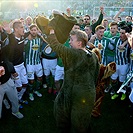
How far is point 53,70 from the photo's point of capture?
562 cm

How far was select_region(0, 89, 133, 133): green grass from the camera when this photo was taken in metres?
4.18

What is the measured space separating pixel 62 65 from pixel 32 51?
33.4 inches

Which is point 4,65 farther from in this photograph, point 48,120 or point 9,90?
point 48,120

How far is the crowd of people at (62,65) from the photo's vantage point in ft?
9.29

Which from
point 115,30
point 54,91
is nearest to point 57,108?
point 54,91

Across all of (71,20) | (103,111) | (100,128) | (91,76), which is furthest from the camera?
(103,111)

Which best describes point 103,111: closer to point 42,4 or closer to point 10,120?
point 10,120

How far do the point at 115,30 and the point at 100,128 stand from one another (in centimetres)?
315

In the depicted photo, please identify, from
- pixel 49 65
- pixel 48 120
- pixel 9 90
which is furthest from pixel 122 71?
pixel 9 90

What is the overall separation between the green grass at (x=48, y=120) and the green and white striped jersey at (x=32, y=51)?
1071mm

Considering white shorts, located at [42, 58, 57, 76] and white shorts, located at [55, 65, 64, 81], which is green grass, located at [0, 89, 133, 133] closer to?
white shorts, located at [55, 65, 64, 81]

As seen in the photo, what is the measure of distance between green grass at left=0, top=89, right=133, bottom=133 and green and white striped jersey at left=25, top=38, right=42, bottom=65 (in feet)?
3.51

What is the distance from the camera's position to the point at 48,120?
450 centimetres

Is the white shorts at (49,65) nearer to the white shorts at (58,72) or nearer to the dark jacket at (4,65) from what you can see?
the white shorts at (58,72)
